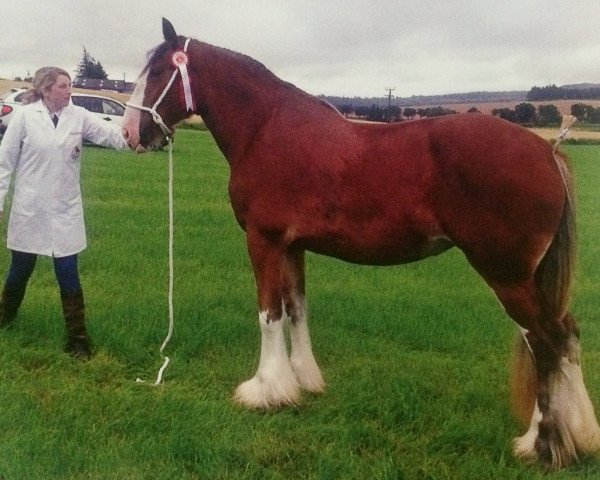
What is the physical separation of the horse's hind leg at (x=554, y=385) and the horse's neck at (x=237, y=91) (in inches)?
68.5

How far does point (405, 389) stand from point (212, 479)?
148 cm

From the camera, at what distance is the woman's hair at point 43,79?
4.25m

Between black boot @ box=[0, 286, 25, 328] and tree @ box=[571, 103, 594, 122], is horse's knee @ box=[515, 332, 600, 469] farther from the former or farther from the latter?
black boot @ box=[0, 286, 25, 328]

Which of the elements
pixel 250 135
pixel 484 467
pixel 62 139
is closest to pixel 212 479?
pixel 484 467

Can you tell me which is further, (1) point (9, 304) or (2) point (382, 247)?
(1) point (9, 304)

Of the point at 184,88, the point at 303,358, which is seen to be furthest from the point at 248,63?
the point at 303,358

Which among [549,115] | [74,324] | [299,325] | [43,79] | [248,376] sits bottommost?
[248,376]

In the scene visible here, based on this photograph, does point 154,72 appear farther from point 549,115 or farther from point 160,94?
point 549,115

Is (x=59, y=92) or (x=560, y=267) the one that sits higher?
(x=59, y=92)

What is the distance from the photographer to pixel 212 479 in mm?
3059

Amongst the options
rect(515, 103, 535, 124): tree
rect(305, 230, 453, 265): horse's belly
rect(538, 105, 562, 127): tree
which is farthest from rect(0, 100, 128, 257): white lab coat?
rect(538, 105, 562, 127): tree

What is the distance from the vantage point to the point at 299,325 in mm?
4180

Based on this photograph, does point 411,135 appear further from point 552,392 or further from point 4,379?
point 4,379

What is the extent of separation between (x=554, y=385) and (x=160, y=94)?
285cm
